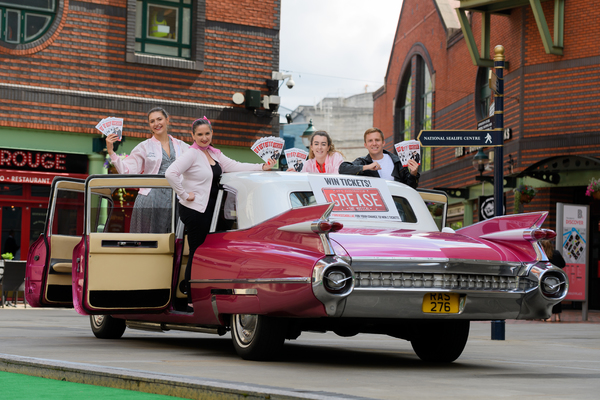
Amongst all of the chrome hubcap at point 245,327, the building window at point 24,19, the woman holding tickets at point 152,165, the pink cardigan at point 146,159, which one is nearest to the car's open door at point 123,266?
the woman holding tickets at point 152,165

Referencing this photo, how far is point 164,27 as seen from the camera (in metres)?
22.5

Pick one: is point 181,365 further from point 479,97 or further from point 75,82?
point 479,97

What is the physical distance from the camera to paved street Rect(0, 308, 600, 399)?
5.82 meters

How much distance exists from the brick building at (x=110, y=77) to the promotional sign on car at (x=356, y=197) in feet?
47.1

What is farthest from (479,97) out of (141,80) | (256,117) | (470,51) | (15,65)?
(15,65)

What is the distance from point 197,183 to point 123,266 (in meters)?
1.03

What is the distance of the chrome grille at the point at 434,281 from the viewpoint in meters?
6.66

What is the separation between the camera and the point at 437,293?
6793 mm

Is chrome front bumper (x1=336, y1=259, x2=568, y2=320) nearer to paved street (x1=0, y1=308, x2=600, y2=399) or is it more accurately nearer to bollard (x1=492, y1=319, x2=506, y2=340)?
paved street (x1=0, y1=308, x2=600, y2=399)

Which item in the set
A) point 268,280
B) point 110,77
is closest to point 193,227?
point 268,280

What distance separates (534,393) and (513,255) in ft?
5.75

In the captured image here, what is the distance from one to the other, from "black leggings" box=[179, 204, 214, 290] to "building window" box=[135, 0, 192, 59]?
1476 centimetres

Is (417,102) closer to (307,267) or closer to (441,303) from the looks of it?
(441,303)

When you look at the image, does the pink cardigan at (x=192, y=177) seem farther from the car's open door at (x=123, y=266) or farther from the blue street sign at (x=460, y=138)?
the blue street sign at (x=460, y=138)
